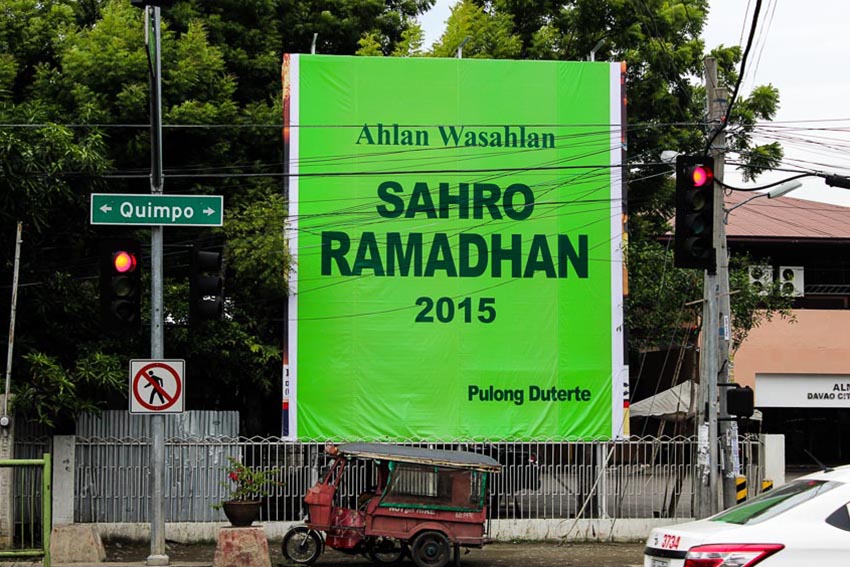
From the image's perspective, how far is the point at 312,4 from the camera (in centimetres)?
2669

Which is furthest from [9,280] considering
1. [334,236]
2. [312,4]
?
[312,4]

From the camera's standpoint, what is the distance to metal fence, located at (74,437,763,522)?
19297 mm

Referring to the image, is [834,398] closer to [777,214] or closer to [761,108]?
[777,214]

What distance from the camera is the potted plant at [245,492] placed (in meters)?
16.5

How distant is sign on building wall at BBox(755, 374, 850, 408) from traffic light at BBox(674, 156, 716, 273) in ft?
71.8

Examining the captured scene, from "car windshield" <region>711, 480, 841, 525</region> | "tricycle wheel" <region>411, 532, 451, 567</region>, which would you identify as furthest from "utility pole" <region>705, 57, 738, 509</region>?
"car windshield" <region>711, 480, 841, 525</region>

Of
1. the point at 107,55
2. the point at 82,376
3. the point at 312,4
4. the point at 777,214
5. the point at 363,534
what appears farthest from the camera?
the point at 777,214

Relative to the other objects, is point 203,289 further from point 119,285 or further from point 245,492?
point 245,492

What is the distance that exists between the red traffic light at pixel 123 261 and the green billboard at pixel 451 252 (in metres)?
6.07

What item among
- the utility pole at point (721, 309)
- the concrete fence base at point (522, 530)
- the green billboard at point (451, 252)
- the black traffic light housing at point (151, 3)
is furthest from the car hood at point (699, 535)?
the green billboard at point (451, 252)

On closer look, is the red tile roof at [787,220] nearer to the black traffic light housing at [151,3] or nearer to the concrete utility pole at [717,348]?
the concrete utility pole at [717,348]

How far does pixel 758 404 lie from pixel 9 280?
23.5 m

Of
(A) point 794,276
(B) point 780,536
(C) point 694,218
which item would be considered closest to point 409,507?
(C) point 694,218

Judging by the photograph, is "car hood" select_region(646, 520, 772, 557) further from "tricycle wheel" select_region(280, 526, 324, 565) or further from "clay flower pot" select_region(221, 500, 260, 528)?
"clay flower pot" select_region(221, 500, 260, 528)
